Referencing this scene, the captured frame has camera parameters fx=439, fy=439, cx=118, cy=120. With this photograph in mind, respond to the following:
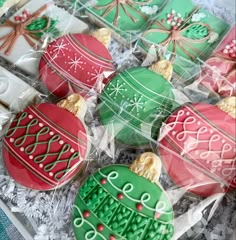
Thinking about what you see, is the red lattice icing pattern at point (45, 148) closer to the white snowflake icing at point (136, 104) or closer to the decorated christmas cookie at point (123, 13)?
the white snowflake icing at point (136, 104)

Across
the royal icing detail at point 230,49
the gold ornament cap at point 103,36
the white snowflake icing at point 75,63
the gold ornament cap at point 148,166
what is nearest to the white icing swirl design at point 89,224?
the gold ornament cap at point 148,166

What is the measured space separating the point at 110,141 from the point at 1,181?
0.27m

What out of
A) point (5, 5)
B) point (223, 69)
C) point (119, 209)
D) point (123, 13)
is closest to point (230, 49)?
point (223, 69)

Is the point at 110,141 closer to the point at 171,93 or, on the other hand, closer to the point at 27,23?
the point at 171,93

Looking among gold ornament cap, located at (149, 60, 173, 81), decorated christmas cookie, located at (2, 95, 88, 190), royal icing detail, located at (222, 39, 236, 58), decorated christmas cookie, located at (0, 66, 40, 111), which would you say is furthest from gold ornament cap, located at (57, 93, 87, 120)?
royal icing detail, located at (222, 39, 236, 58)

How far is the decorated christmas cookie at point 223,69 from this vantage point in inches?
43.6

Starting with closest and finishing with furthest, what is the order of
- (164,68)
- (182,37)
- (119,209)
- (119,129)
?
1. (119,209)
2. (119,129)
3. (164,68)
4. (182,37)

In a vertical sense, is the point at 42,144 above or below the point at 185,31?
below

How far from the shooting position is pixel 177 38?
1220 mm

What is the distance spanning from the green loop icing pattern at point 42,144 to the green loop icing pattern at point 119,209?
63 millimetres

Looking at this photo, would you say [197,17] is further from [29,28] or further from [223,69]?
[29,28]

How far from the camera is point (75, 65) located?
112cm

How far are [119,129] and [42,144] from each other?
0.18 metres

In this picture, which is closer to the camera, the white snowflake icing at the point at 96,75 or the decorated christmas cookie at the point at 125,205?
the decorated christmas cookie at the point at 125,205
